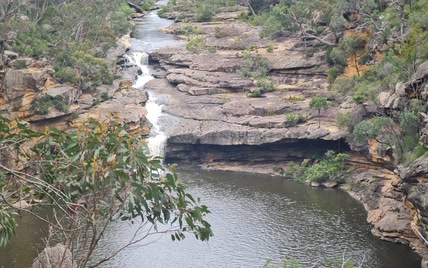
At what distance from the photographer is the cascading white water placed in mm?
46156

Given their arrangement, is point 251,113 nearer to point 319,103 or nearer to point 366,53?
point 319,103

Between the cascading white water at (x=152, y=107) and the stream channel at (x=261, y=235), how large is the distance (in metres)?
5.07

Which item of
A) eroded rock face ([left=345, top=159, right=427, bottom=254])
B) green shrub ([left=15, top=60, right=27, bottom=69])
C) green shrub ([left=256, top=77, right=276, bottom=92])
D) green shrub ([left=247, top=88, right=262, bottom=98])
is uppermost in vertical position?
green shrub ([left=15, top=60, right=27, bottom=69])

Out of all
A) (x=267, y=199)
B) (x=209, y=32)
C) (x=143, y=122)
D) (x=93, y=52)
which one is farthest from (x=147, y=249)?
(x=209, y=32)

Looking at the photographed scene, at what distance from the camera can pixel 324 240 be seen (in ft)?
96.5

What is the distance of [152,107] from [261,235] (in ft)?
73.9

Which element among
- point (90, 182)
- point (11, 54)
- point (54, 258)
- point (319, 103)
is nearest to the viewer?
point (90, 182)

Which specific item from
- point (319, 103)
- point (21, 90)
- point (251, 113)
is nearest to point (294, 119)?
point (319, 103)

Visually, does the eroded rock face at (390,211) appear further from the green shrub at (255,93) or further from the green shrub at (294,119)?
the green shrub at (255,93)

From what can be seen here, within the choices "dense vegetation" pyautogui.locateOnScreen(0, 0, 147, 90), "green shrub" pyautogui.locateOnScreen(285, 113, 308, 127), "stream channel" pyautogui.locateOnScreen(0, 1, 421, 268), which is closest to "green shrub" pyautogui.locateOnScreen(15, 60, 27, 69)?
"dense vegetation" pyautogui.locateOnScreen(0, 0, 147, 90)

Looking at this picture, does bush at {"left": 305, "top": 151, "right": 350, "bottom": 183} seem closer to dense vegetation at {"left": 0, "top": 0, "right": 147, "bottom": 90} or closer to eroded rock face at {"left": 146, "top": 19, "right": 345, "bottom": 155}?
eroded rock face at {"left": 146, "top": 19, "right": 345, "bottom": 155}

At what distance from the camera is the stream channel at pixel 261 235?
88.5ft

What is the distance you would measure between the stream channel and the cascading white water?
507 centimetres

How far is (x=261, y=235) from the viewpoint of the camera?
30219 millimetres
